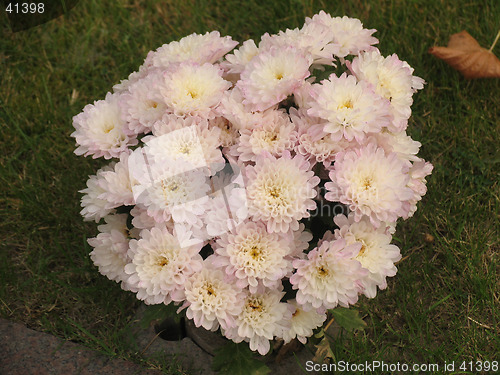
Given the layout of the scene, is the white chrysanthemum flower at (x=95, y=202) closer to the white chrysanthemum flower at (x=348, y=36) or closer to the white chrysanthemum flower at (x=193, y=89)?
the white chrysanthemum flower at (x=193, y=89)

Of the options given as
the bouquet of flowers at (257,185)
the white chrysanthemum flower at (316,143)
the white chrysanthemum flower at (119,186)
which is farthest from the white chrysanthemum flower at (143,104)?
the white chrysanthemum flower at (316,143)

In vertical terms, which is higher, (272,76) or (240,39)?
(272,76)

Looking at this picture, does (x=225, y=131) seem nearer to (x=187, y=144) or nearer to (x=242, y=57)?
(x=187, y=144)

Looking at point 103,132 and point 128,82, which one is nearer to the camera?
point 103,132

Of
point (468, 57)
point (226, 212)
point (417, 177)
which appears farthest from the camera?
point (468, 57)

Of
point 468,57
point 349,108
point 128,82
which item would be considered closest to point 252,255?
point 349,108
